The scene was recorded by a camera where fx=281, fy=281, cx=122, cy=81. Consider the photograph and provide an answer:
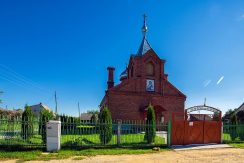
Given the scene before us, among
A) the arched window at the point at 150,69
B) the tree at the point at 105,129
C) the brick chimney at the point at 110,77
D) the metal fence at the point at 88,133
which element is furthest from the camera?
the brick chimney at the point at 110,77

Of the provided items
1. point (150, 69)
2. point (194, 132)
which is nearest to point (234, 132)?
point (194, 132)

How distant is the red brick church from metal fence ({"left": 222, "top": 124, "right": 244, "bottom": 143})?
10526 mm

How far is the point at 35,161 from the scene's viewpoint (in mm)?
11062

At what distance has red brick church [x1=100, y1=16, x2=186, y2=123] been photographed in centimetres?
2841

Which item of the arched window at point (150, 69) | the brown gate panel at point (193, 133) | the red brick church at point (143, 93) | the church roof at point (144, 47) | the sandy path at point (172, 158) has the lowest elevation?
the sandy path at point (172, 158)

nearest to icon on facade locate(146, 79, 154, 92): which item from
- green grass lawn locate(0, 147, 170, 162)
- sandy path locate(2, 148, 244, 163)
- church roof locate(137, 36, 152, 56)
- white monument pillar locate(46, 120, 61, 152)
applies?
church roof locate(137, 36, 152, 56)

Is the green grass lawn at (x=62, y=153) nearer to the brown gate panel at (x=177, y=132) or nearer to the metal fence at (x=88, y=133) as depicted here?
the metal fence at (x=88, y=133)

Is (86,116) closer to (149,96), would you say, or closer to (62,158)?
(149,96)

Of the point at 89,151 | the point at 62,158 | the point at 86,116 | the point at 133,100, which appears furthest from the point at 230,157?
the point at 86,116

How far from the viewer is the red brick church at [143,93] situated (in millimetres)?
28406

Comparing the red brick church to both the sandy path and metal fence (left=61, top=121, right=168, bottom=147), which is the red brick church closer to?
metal fence (left=61, top=121, right=168, bottom=147)

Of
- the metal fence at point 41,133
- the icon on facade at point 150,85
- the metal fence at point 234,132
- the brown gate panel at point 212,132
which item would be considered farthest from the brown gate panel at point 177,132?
the icon on facade at point 150,85

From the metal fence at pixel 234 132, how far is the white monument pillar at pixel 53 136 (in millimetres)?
10892

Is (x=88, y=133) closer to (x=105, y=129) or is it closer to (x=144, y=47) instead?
(x=105, y=129)
